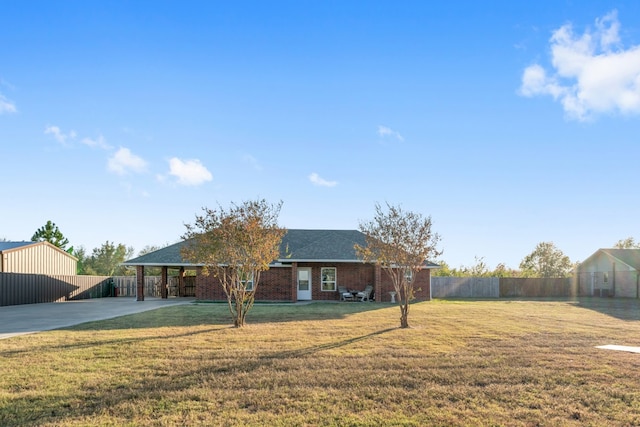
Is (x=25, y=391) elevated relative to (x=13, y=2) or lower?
lower

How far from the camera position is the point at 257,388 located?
6613 mm

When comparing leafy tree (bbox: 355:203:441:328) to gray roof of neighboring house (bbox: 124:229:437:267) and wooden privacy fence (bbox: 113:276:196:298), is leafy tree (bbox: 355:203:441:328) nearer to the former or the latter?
gray roof of neighboring house (bbox: 124:229:437:267)

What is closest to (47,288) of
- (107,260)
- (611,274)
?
(107,260)

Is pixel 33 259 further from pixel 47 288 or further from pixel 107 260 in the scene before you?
pixel 107 260

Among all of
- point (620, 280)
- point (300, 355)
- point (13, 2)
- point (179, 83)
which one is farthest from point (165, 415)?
point (620, 280)

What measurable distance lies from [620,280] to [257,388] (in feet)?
120

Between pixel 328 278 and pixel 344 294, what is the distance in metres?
1.82

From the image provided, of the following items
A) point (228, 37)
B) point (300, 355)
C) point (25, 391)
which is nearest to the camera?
point (25, 391)

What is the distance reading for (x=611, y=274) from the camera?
35.7 metres

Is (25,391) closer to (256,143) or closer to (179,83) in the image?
(179,83)

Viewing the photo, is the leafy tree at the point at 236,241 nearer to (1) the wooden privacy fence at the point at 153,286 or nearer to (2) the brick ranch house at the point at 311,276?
(2) the brick ranch house at the point at 311,276

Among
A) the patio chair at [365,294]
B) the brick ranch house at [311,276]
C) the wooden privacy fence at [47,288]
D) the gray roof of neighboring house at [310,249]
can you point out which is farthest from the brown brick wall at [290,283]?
the wooden privacy fence at [47,288]

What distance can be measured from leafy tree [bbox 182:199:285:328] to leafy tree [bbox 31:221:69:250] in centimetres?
4245

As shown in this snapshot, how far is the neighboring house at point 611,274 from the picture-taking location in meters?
33.4
